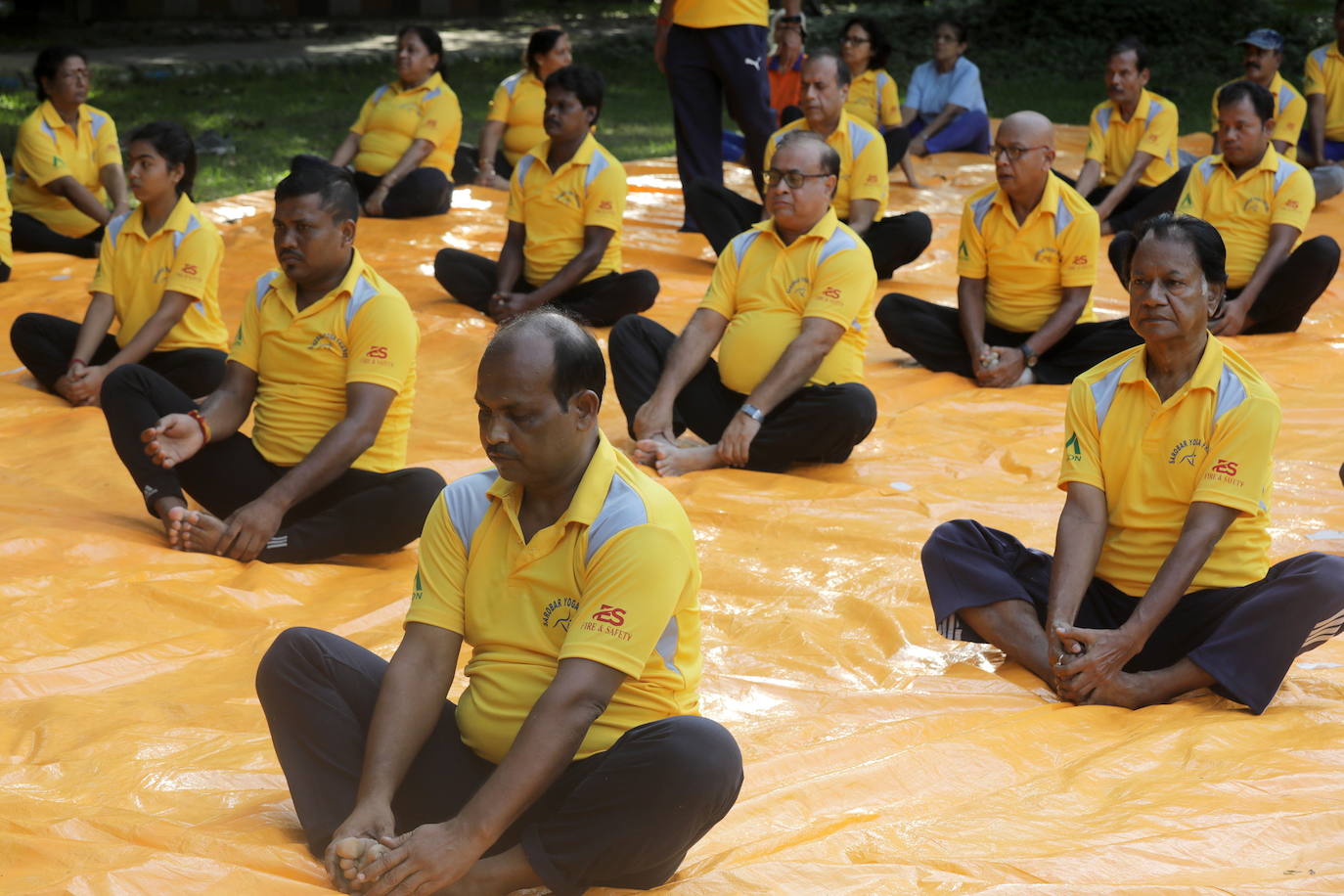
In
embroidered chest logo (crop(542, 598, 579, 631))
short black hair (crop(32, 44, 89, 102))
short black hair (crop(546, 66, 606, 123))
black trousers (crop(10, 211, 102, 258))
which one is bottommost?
black trousers (crop(10, 211, 102, 258))

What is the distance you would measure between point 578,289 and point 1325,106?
19.1 feet

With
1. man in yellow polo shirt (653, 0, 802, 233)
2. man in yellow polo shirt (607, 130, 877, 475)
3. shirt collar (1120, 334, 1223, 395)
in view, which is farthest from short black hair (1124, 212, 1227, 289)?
man in yellow polo shirt (653, 0, 802, 233)

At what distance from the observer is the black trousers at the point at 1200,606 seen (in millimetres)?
3092

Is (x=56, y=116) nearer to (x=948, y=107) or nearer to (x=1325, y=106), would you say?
(x=948, y=107)

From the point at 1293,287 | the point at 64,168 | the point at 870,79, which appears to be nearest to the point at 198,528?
the point at 64,168

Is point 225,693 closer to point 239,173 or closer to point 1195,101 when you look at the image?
point 239,173

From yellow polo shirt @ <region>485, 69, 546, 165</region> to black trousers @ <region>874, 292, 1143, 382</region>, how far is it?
367 cm

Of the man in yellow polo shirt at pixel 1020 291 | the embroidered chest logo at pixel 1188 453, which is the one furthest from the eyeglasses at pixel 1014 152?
the embroidered chest logo at pixel 1188 453

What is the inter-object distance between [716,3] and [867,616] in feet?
16.3

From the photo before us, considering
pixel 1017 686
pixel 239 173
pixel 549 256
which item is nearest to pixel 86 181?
pixel 239 173

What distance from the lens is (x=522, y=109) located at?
361 inches

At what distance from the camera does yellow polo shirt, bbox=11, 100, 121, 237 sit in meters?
7.51

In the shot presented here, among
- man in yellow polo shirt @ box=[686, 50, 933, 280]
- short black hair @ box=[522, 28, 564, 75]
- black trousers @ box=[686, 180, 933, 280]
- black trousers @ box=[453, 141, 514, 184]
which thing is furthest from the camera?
black trousers @ box=[453, 141, 514, 184]

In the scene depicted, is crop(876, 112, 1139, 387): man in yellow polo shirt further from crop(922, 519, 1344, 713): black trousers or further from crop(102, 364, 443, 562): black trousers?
crop(102, 364, 443, 562): black trousers
